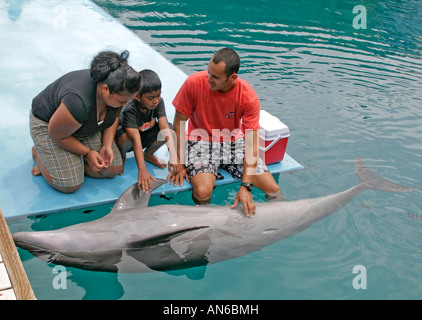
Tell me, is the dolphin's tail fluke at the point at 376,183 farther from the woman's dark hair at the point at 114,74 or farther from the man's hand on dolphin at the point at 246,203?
the woman's dark hair at the point at 114,74

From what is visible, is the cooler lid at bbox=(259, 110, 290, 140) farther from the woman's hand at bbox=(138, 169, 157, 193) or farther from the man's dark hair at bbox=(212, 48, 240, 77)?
the woman's hand at bbox=(138, 169, 157, 193)

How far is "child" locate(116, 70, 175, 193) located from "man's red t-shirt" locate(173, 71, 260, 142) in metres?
0.31

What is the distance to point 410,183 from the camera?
577 centimetres

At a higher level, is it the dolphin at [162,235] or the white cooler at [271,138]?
the white cooler at [271,138]

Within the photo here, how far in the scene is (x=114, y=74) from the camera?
4004mm

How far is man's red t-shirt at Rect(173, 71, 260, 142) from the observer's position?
486 cm

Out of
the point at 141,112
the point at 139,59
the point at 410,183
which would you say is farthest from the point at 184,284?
the point at 139,59

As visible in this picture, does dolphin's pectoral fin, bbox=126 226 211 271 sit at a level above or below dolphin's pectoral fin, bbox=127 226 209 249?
below

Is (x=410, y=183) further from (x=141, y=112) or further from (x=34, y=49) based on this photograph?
(x=34, y=49)

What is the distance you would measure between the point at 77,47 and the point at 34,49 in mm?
706

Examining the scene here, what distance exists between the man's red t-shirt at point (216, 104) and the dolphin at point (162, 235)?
987 millimetres

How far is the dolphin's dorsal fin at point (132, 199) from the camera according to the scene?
4.44m

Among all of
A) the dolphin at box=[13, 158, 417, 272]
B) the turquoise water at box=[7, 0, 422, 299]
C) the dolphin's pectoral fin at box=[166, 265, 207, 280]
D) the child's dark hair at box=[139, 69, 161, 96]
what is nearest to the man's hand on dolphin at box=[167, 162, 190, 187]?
the turquoise water at box=[7, 0, 422, 299]

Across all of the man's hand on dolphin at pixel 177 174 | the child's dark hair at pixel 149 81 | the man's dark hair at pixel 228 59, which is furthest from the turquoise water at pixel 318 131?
→ the man's dark hair at pixel 228 59
